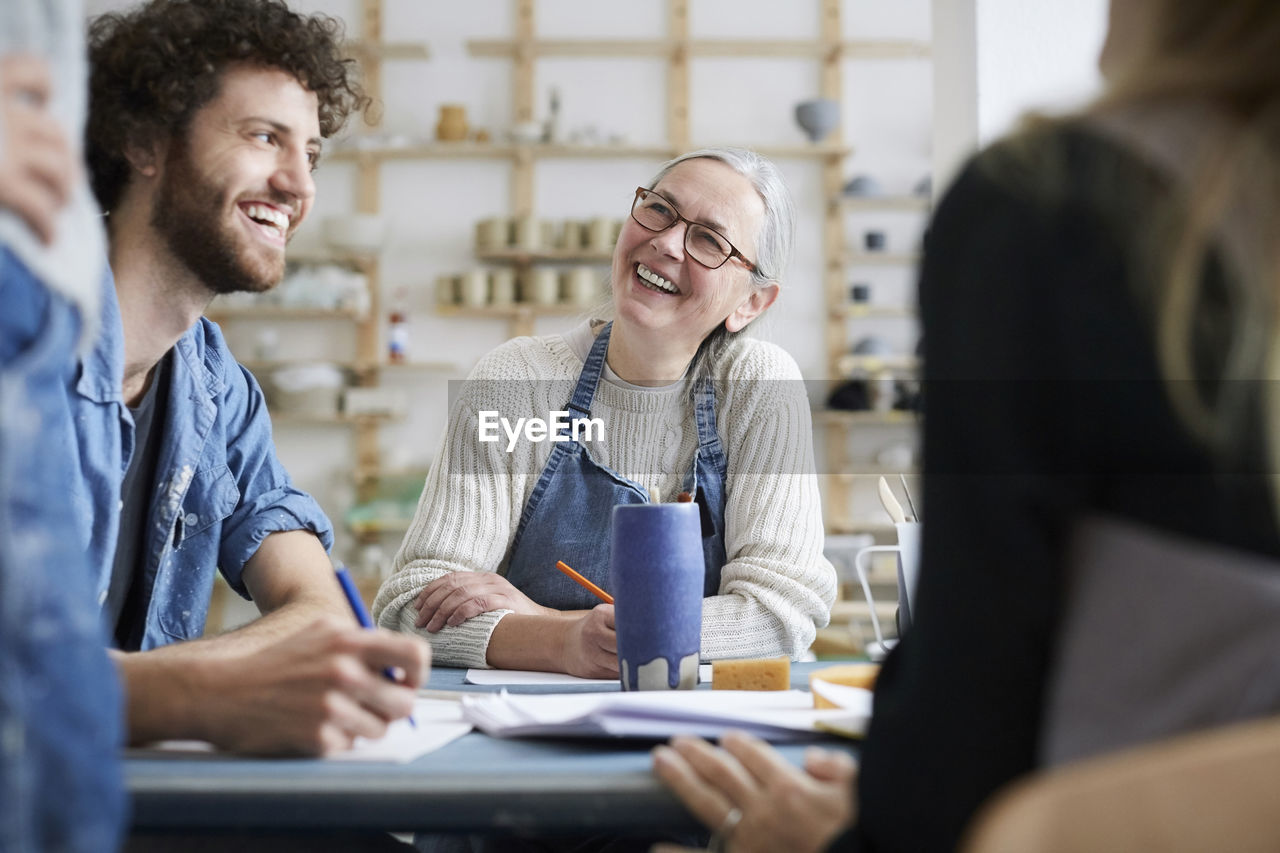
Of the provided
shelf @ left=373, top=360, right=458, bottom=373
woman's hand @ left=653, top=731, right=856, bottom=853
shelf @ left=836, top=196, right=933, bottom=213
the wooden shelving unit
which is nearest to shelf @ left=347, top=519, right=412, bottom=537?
the wooden shelving unit

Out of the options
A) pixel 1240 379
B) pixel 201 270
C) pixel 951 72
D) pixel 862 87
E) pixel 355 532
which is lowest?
pixel 355 532

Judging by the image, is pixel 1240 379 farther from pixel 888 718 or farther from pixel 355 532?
pixel 355 532

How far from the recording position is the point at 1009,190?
0.54m

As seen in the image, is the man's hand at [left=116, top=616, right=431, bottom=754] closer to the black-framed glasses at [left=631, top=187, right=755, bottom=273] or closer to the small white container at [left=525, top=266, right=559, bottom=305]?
the black-framed glasses at [left=631, top=187, right=755, bottom=273]

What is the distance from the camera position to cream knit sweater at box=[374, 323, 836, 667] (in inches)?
59.7

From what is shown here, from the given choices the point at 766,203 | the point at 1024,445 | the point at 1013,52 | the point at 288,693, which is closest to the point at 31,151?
the point at 288,693

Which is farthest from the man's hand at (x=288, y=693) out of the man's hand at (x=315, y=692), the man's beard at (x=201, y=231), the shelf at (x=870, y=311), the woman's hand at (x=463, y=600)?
the shelf at (x=870, y=311)

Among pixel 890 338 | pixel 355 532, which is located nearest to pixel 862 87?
pixel 890 338

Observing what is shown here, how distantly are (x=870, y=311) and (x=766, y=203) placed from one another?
328cm

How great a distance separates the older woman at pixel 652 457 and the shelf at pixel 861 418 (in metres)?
3.02

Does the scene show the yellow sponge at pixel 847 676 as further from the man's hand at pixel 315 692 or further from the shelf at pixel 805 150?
the shelf at pixel 805 150

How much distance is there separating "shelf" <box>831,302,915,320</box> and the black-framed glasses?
328cm

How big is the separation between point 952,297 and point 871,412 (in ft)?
14.9

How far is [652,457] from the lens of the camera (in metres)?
1.82
